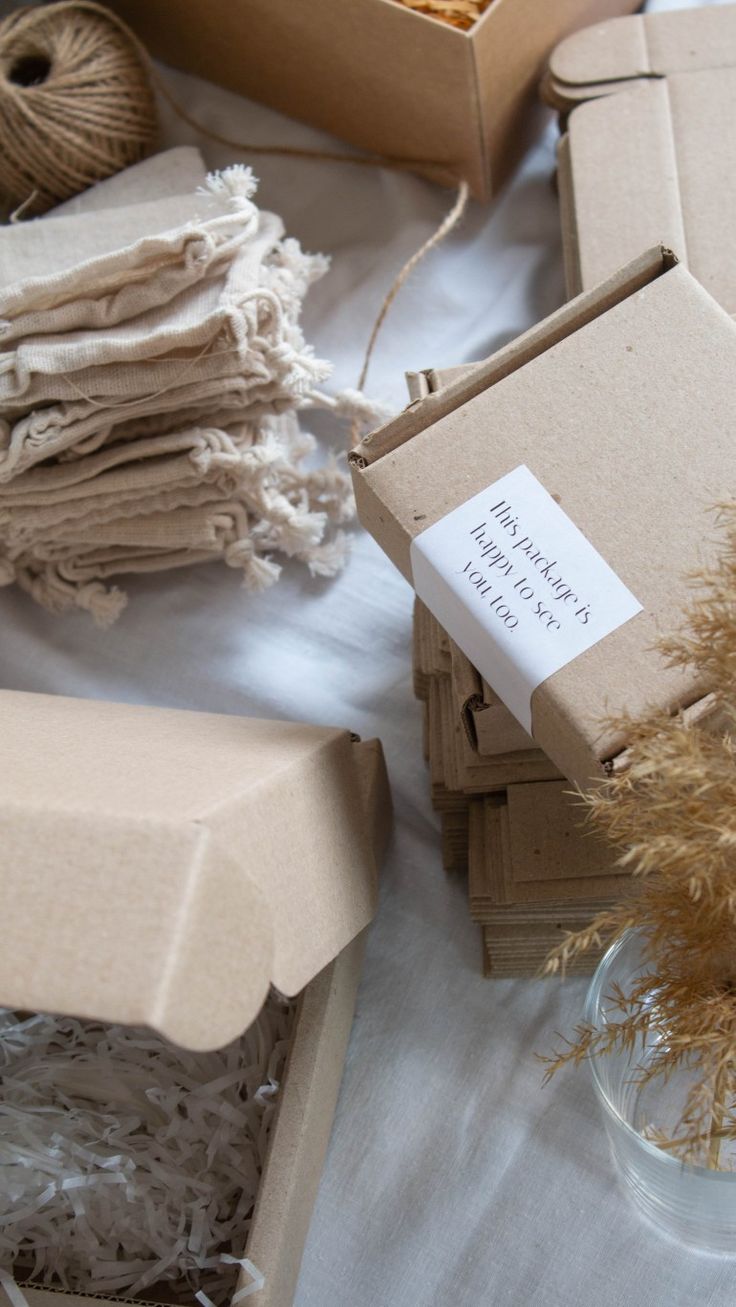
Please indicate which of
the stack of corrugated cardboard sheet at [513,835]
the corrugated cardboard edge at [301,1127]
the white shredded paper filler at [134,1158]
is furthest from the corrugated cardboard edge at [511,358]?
the white shredded paper filler at [134,1158]

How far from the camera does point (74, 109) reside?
32.3 inches

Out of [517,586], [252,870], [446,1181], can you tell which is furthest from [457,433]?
[446,1181]

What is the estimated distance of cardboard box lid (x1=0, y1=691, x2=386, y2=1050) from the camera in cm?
40

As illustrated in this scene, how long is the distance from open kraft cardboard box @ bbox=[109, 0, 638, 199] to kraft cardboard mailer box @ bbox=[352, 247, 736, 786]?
0.31 m

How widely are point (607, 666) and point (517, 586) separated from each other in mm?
56

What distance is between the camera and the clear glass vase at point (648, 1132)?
55 centimetres

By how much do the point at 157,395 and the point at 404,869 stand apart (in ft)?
1.18

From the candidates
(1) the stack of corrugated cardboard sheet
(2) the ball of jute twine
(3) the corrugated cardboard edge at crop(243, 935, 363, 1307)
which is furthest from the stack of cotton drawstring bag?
(3) the corrugated cardboard edge at crop(243, 935, 363, 1307)

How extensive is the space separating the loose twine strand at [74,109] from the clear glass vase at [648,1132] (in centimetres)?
43

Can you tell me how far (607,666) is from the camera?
20.0 inches

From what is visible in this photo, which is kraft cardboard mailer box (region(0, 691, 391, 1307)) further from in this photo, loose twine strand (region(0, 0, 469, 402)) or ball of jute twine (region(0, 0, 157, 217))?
ball of jute twine (region(0, 0, 157, 217))

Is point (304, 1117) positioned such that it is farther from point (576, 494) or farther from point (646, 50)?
point (646, 50)

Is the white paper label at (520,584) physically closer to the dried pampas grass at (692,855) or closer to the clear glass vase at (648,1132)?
the dried pampas grass at (692,855)

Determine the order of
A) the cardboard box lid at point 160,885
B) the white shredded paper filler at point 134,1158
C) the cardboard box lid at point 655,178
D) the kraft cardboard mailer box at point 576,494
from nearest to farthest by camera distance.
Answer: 1. the cardboard box lid at point 160,885
2. the kraft cardboard mailer box at point 576,494
3. the white shredded paper filler at point 134,1158
4. the cardboard box lid at point 655,178
